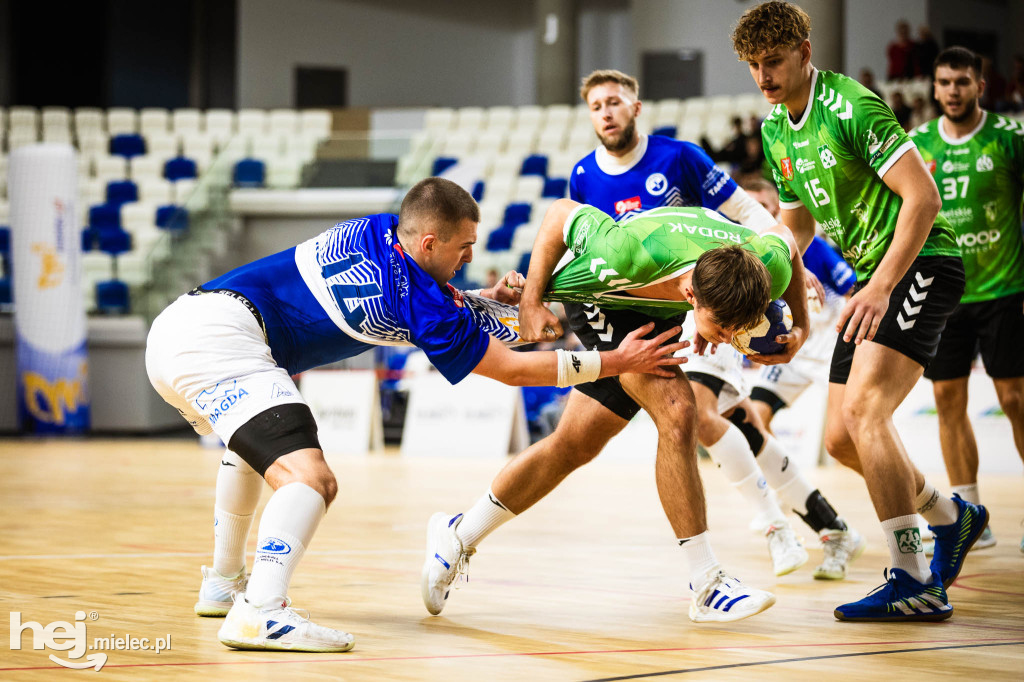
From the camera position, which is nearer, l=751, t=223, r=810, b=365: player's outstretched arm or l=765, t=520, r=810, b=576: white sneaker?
l=751, t=223, r=810, b=365: player's outstretched arm

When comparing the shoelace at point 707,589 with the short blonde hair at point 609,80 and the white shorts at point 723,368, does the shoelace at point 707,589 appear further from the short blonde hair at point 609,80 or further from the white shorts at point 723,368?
the short blonde hair at point 609,80

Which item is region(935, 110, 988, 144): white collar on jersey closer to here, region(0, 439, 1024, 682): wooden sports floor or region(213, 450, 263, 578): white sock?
region(0, 439, 1024, 682): wooden sports floor

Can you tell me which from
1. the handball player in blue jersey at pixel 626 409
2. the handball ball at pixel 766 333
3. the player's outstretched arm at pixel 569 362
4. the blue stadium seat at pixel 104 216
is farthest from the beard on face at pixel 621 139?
the blue stadium seat at pixel 104 216

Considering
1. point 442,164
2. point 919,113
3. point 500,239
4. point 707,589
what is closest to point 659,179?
point 707,589

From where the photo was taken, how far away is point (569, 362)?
327 cm

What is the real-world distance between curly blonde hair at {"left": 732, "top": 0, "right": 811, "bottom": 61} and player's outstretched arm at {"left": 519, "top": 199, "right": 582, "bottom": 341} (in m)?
0.78

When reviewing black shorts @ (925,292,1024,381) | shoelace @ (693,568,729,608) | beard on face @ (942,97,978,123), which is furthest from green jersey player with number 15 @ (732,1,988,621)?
beard on face @ (942,97,978,123)

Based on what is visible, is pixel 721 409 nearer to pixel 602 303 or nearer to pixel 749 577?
pixel 749 577

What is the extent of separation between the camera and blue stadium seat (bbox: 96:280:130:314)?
13.9 meters

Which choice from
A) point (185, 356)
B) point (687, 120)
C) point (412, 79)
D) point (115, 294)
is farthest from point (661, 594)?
point (412, 79)

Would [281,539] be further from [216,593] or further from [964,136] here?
[964,136]

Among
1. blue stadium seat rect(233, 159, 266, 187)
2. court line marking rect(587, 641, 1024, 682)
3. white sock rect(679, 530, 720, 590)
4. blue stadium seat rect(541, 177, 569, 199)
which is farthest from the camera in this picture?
blue stadium seat rect(233, 159, 266, 187)

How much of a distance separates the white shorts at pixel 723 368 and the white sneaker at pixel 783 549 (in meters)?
0.71

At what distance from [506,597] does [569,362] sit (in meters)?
1.23
